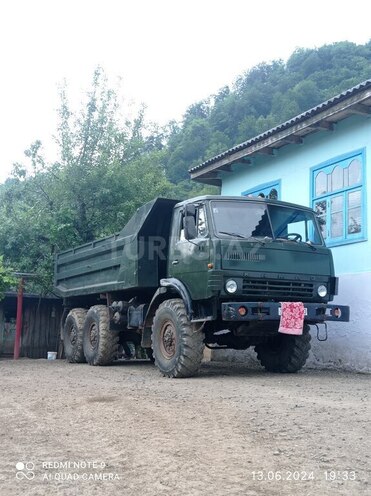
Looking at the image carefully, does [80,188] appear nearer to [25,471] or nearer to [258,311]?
[258,311]

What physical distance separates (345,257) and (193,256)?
3.46 metres

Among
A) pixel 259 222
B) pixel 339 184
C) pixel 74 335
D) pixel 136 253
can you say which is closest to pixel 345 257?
pixel 339 184

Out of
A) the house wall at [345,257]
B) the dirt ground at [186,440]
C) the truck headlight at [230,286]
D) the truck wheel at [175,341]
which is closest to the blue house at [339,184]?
the house wall at [345,257]

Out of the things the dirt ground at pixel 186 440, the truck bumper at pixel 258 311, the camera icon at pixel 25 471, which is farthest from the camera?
the truck bumper at pixel 258 311

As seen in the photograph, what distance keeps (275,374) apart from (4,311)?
10.8 meters

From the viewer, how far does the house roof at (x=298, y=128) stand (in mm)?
9927

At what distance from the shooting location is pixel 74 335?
12531mm

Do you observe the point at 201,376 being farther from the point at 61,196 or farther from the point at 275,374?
the point at 61,196

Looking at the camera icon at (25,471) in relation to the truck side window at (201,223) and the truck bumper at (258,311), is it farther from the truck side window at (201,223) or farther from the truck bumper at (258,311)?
the truck side window at (201,223)

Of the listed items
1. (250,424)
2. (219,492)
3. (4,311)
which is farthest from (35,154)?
(219,492)

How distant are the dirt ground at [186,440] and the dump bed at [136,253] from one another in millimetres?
2531

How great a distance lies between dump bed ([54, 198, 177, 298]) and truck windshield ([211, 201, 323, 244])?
1.36 metres

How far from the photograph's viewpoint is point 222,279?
7980 mm

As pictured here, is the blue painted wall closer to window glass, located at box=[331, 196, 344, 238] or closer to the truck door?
window glass, located at box=[331, 196, 344, 238]
